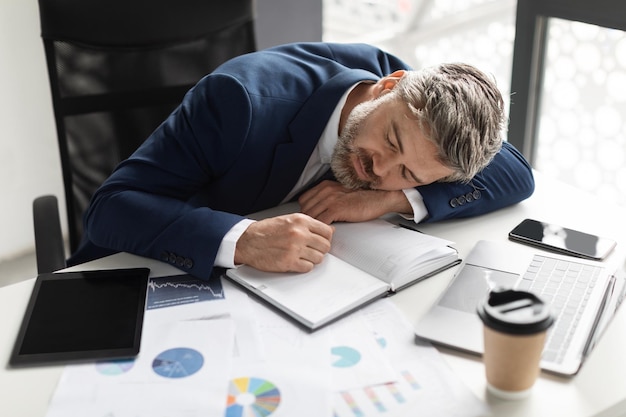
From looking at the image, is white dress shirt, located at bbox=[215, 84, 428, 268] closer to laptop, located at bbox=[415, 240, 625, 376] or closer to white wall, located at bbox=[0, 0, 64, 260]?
laptop, located at bbox=[415, 240, 625, 376]

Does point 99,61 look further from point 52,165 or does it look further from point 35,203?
point 52,165

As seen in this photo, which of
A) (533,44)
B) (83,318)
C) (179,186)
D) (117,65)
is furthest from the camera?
(533,44)

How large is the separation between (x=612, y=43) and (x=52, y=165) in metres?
2.19

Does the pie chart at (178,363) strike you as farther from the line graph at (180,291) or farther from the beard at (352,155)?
the beard at (352,155)

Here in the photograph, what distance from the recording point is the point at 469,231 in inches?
59.8

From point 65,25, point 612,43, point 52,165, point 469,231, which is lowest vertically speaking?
point 52,165

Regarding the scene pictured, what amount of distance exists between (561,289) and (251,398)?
61 cm

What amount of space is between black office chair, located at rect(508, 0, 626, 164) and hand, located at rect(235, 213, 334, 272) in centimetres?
143

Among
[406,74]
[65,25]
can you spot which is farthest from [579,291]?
[65,25]

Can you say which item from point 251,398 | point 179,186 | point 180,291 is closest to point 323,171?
→ point 179,186

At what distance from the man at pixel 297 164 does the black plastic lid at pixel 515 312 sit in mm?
410

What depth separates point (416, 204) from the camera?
1.52 metres

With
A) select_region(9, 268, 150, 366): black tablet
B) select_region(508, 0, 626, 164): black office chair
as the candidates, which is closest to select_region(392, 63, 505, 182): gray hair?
select_region(9, 268, 150, 366): black tablet

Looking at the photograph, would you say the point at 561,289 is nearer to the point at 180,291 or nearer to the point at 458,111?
the point at 458,111
